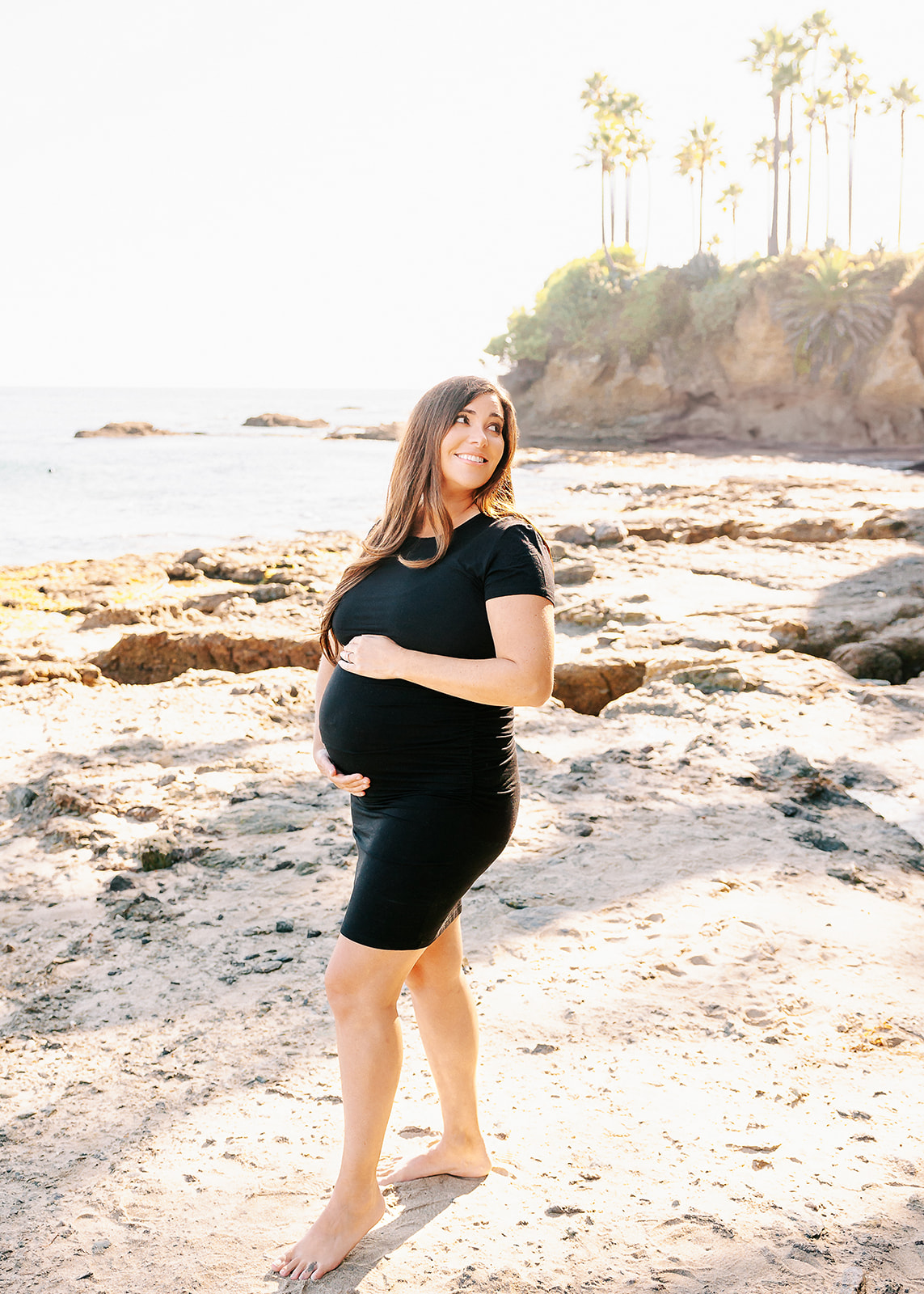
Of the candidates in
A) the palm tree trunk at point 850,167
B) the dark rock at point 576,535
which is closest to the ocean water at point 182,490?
the dark rock at point 576,535

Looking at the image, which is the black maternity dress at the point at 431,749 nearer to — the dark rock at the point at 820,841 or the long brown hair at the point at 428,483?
the long brown hair at the point at 428,483

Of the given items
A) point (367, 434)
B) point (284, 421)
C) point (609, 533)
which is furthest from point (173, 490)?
point (284, 421)

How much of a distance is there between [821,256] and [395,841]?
45885mm

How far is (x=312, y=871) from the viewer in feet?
14.0

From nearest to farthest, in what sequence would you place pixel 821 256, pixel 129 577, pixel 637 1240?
pixel 637 1240
pixel 129 577
pixel 821 256

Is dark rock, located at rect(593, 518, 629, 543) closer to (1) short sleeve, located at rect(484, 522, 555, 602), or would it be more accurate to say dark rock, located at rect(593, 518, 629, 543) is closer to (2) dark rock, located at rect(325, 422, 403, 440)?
(1) short sleeve, located at rect(484, 522, 555, 602)

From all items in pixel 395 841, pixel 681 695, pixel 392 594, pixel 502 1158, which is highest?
pixel 392 594

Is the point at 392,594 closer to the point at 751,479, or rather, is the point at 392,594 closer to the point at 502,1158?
the point at 502,1158

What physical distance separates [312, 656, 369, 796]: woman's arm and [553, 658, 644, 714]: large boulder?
15.1 ft

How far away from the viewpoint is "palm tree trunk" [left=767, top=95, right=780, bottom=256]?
43688 mm

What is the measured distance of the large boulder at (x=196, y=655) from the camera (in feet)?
26.2

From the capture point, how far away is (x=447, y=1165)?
2.46 m

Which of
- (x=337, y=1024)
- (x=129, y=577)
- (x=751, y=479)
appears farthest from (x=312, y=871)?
(x=751, y=479)

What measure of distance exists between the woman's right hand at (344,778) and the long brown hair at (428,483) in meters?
0.40
